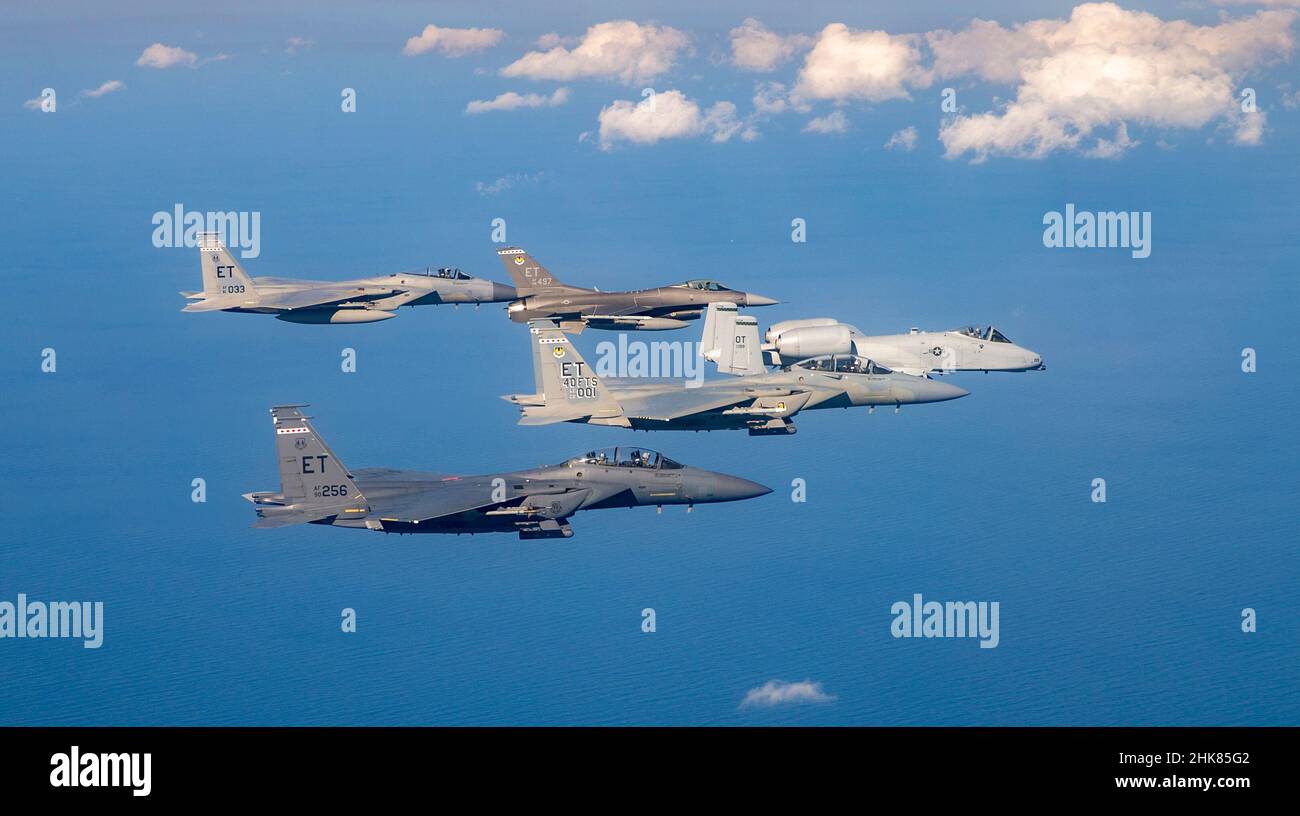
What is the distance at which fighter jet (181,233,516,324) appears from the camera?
77125 mm

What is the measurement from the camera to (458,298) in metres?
81.1

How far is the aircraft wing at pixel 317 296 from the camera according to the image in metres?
76.7

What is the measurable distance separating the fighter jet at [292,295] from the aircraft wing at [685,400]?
619 inches

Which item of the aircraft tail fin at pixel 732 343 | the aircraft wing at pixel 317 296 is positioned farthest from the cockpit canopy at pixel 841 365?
the aircraft wing at pixel 317 296

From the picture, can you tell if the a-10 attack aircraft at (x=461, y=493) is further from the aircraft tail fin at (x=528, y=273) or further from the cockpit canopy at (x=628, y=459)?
the aircraft tail fin at (x=528, y=273)

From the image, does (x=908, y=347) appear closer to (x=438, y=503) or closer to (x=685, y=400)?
(x=685, y=400)

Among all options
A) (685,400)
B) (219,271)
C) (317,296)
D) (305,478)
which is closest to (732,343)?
(685,400)

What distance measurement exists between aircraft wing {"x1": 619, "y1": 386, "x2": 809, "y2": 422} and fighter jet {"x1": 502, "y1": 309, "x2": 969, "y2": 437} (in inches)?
1.3

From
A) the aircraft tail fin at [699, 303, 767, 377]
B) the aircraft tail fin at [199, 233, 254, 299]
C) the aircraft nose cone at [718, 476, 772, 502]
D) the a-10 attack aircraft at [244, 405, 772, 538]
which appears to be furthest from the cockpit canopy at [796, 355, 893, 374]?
the aircraft tail fin at [199, 233, 254, 299]

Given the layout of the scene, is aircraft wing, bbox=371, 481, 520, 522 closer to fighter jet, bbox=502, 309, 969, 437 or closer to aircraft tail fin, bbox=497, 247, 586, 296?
fighter jet, bbox=502, 309, 969, 437

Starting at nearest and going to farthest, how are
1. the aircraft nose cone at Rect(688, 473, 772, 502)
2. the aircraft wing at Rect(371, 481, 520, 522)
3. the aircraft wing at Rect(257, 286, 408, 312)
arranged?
the aircraft wing at Rect(371, 481, 520, 522) < the aircraft nose cone at Rect(688, 473, 772, 502) < the aircraft wing at Rect(257, 286, 408, 312)

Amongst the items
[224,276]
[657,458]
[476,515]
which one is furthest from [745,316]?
[224,276]

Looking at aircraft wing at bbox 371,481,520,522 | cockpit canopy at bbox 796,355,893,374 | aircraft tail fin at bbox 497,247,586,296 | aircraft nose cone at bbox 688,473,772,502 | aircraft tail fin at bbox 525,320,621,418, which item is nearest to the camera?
aircraft wing at bbox 371,481,520,522

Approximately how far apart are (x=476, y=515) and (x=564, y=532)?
2.75 m
